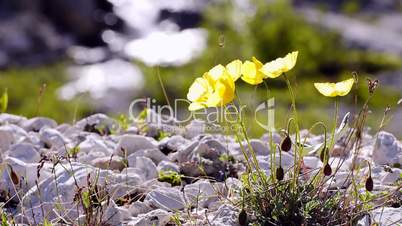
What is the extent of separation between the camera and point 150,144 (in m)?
2.88

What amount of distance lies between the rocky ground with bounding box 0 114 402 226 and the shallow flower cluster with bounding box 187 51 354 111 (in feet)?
0.50

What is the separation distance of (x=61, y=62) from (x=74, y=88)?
4.30 feet

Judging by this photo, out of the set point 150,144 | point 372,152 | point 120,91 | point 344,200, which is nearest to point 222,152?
point 150,144

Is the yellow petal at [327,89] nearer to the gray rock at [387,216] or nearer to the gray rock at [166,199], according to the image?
the gray rock at [387,216]

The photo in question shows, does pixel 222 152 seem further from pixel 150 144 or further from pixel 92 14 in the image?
pixel 92 14

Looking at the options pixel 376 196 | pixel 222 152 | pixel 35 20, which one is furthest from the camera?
pixel 35 20

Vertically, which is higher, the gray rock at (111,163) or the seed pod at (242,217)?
the seed pod at (242,217)

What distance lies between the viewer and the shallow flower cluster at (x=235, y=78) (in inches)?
75.4

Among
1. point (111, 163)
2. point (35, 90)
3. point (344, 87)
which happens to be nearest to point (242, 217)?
point (344, 87)

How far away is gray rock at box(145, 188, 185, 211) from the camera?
225cm

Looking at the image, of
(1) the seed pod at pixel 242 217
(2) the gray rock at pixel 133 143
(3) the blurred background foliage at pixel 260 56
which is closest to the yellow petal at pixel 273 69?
(1) the seed pod at pixel 242 217

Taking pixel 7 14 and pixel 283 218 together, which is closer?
pixel 283 218

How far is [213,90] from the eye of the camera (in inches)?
77.7

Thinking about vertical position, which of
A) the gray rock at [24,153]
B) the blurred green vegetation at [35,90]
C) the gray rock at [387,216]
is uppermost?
the gray rock at [24,153]
